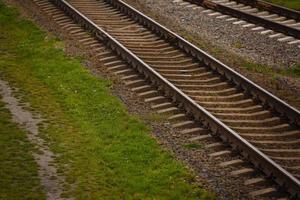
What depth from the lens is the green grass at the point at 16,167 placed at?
372 inches

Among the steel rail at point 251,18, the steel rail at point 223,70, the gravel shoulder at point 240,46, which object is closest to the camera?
the steel rail at point 223,70

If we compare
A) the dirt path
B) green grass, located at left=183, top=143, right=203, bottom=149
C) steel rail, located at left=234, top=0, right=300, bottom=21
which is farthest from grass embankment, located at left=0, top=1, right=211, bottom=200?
steel rail, located at left=234, top=0, right=300, bottom=21

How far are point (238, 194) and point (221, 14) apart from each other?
42.4 feet

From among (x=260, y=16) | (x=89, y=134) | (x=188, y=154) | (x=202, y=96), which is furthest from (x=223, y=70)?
(x=260, y=16)

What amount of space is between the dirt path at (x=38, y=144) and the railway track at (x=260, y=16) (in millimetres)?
9325

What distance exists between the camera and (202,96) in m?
13.9

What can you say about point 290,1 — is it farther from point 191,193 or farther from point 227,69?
point 191,193

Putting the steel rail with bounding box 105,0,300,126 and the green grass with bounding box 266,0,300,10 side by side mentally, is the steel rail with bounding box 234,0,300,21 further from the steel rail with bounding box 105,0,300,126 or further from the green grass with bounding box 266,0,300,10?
the steel rail with bounding box 105,0,300,126

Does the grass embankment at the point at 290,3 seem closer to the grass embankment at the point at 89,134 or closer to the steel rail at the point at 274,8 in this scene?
the steel rail at the point at 274,8

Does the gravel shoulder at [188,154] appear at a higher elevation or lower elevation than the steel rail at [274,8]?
lower

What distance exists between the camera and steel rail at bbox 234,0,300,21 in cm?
2003

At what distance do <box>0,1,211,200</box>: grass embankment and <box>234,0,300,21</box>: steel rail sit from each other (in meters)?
8.48

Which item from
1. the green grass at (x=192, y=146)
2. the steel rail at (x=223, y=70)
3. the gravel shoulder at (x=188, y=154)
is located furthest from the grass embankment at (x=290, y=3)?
the green grass at (x=192, y=146)

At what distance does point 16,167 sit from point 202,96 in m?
5.42
